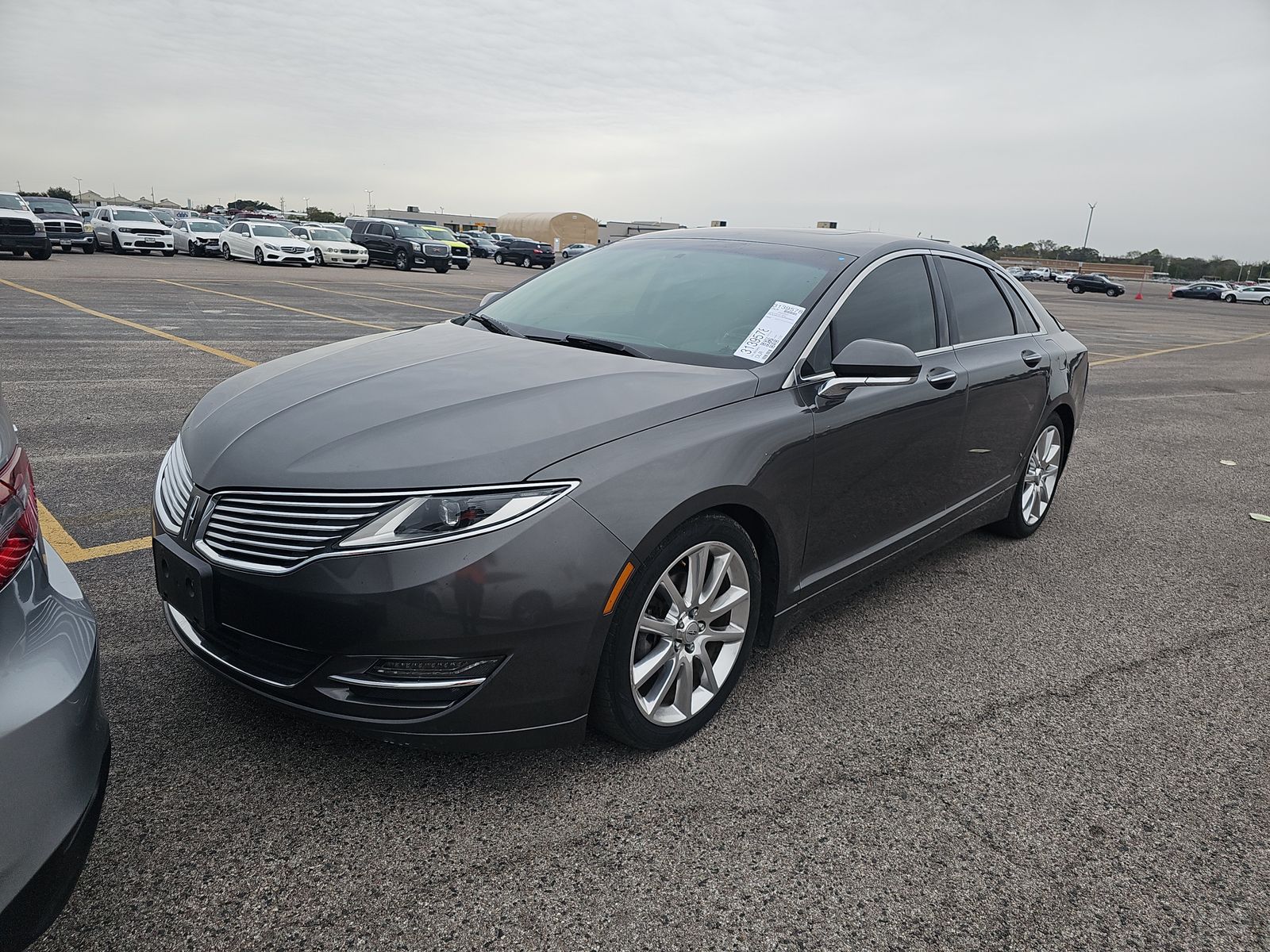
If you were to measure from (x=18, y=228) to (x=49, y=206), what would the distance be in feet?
29.6

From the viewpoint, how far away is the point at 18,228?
75.5ft

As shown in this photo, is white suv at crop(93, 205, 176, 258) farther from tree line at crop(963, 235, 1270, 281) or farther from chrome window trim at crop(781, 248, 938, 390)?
tree line at crop(963, 235, 1270, 281)

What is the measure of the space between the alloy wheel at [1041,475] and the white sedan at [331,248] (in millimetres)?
29883

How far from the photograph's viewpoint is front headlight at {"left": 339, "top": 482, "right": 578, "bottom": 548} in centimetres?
226

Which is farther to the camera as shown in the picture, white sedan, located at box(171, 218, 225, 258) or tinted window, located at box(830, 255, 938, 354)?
white sedan, located at box(171, 218, 225, 258)

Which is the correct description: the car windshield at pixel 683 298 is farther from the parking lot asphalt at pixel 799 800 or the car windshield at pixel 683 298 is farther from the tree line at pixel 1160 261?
the tree line at pixel 1160 261

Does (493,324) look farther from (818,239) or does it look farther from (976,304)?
(976,304)

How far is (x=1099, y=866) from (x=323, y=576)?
2201mm

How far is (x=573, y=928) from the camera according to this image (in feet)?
6.89

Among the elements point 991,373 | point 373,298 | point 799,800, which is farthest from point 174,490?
point 373,298

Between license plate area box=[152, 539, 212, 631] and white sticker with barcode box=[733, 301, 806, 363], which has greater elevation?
white sticker with barcode box=[733, 301, 806, 363]

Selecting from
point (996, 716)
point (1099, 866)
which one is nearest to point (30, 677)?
point (1099, 866)

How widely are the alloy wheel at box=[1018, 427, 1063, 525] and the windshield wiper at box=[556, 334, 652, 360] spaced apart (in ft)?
8.93

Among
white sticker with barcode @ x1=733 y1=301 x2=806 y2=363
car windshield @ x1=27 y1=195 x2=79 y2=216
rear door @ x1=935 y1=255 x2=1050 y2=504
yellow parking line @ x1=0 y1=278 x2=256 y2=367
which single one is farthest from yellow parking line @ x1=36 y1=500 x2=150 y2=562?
car windshield @ x1=27 y1=195 x2=79 y2=216
